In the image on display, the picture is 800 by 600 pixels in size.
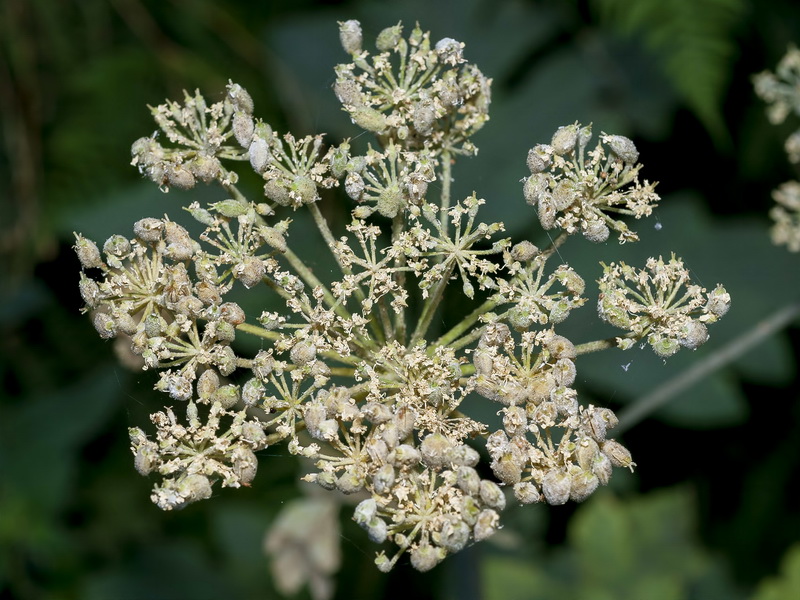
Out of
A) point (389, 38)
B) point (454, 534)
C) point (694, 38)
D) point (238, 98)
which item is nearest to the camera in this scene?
point (454, 534)

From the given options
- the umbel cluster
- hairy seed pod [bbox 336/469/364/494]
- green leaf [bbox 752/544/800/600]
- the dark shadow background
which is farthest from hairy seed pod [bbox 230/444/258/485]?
green leaf [bbox 752/544/800/600]

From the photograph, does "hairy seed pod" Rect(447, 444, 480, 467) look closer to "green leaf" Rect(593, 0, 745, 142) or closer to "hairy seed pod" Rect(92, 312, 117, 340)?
"hairy seed pod" Rect(92, 312, 117, 340)

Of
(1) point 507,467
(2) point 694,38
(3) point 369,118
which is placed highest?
(3) point 369,118

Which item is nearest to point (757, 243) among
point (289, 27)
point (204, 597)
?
point (289, 27)

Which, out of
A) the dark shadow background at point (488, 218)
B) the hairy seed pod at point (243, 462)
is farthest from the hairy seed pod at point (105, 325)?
the dark shadow background at point (488, 218)

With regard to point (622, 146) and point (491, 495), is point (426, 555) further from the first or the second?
point (622, 146)

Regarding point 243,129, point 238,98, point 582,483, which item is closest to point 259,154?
point 243,129
